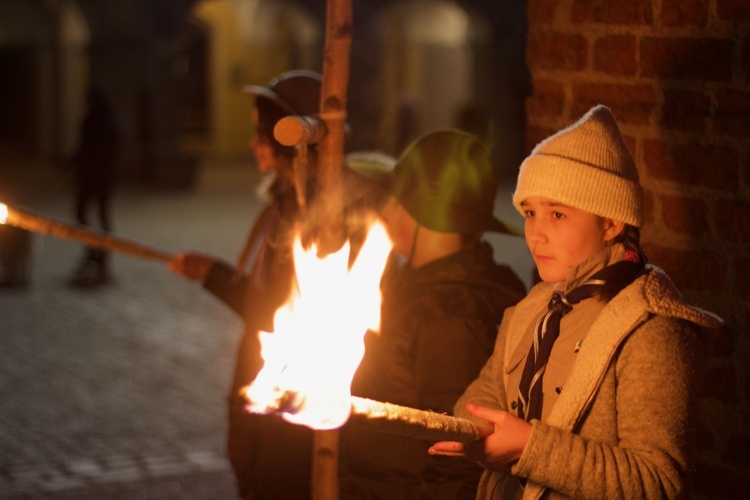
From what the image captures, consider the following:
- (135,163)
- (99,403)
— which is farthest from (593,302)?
(135,163)

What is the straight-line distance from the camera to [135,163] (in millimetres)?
24125

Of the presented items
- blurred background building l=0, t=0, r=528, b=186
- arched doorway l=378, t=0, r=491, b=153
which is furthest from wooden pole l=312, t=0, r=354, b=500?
arched doorway l=378, t=0, r=491, b=153

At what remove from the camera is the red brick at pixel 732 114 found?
299 cm

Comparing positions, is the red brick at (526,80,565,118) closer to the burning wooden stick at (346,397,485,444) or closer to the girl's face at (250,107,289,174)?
the girl's face at (250,107,289,174)

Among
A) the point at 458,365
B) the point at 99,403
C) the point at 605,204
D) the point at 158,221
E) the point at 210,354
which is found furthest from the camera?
the point at 158,221

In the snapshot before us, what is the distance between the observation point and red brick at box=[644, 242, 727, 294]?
3.11 metres

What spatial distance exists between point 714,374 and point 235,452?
5.96ft

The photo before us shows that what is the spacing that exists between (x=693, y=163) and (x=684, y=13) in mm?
418

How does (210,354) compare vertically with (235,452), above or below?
below

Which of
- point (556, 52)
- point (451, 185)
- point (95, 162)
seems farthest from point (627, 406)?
point (95, 162)

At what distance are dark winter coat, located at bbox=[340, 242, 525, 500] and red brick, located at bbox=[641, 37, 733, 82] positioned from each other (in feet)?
2.42

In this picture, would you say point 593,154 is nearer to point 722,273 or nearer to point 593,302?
point 593,302

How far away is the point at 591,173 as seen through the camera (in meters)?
2.36

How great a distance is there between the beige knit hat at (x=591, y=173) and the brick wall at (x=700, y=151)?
734 millimetres
